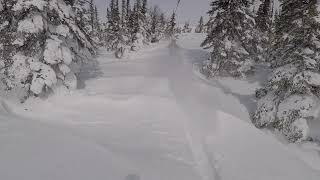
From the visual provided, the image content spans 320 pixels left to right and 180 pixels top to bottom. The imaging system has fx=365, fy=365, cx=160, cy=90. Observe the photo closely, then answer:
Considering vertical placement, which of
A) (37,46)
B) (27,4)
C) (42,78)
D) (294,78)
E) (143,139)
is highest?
(27,4)

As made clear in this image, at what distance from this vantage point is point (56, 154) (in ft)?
35.4

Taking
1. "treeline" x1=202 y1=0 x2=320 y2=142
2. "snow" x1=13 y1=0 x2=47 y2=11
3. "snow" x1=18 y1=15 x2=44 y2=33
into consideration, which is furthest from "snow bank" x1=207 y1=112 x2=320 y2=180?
"snow" x1=13 y1=0 x2=47 y2=11

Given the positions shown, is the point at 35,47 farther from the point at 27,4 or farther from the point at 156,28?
the point at 156,28

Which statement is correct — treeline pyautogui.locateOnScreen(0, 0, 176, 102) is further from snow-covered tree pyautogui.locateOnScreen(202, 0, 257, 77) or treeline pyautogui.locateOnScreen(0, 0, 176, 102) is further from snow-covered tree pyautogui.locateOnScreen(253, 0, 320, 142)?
snow-covered tree pyautogui.locateOnScreen(202, 0, 257, 77)

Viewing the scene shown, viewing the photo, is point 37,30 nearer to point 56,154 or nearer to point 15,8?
point 15,8

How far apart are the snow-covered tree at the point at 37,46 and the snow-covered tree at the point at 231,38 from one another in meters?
12.4

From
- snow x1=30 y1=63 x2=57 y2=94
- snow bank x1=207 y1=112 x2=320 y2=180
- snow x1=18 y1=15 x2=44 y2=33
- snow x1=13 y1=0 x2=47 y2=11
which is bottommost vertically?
snow bank x1=207 y1=112 x2=320 y2=180

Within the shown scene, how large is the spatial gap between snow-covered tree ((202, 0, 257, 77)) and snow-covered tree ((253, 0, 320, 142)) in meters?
9.50

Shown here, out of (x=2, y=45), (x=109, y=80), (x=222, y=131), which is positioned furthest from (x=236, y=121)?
(x=2, y=45)

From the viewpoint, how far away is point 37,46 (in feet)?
59.6

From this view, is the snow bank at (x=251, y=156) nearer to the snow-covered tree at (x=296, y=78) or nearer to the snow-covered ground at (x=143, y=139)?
the snow-covered ground at (x=143, y=139)

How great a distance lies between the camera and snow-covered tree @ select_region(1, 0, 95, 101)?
17203 mm

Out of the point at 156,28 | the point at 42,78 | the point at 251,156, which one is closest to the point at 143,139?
the point at 251,156

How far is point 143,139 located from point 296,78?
7.29 meters
